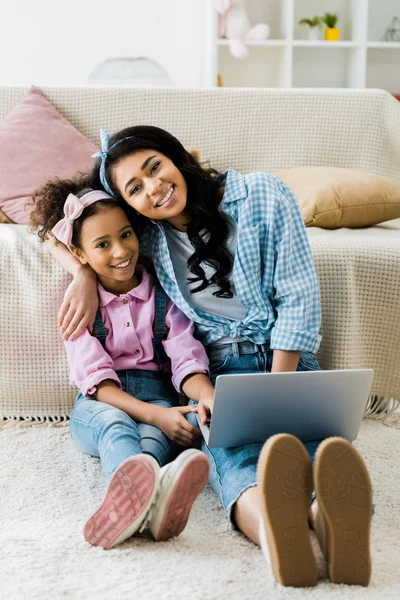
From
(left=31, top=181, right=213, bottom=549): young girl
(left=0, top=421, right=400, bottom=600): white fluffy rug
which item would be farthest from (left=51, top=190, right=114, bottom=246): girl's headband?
(left=0, top=421, right=400, bottom=600): white fluffy rug

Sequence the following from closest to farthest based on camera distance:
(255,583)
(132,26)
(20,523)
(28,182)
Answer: (255,583) → (20,523) → (28,182) → (132,26)

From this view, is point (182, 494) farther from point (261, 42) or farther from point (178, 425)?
point (261, 42)

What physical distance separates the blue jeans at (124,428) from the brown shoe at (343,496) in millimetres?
397

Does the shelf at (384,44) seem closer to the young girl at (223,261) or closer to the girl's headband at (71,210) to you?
the young girl at (223,261)

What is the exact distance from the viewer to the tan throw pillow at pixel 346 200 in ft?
6.23

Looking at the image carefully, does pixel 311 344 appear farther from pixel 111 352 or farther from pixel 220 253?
pixel 111 352

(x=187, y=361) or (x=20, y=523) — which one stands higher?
(x=187, y=361)

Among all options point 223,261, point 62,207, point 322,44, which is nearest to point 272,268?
point 223,261

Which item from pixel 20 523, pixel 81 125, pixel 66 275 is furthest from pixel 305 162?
pixel 20 523

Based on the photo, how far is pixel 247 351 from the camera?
1.44 m

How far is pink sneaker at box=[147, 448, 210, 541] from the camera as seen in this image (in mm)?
1046

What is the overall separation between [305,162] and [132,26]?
162 centimetres

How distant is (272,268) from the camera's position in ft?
4.64

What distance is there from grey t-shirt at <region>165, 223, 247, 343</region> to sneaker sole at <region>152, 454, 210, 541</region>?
0.44 m
